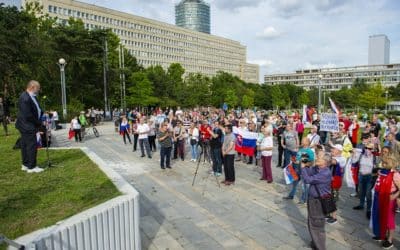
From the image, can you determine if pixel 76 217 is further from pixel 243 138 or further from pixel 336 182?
pixel 243 138

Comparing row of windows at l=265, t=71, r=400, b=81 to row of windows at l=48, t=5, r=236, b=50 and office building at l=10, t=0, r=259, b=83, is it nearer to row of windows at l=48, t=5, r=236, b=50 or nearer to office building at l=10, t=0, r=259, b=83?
office building at l=10, t=0, r=259, b=83

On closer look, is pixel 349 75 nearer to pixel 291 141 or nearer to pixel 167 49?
pixel 167 49

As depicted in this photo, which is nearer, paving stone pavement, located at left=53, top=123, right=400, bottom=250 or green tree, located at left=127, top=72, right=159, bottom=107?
paving stone pavement, located at left=53, top=123, right=400, bottom=250

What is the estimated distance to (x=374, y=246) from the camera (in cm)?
569

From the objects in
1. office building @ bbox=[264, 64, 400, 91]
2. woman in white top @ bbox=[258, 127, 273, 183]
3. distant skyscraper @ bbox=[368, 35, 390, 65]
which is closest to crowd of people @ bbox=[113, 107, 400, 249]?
woman in white top @ bbox=[258, 127, 273, 183]

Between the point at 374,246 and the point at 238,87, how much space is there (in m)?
81.6

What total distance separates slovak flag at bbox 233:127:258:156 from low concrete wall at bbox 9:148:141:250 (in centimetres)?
845

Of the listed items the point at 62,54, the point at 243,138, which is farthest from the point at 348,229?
the point at 62,54

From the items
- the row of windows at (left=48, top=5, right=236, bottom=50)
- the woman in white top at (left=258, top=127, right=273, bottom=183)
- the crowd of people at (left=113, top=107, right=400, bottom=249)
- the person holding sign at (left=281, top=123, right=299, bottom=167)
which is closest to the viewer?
the crowd of people at (left=113, top=107, right=400, bottom=249)

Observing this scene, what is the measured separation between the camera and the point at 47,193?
509 centimetres

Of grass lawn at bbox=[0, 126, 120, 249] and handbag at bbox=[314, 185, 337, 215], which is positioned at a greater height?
grass lawn at bbox=[0, 126, 120, 249]

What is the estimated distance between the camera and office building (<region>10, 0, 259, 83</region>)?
90.7m

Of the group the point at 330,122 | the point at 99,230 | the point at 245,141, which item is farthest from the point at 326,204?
the point at 245,141

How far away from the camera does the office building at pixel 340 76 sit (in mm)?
144500
